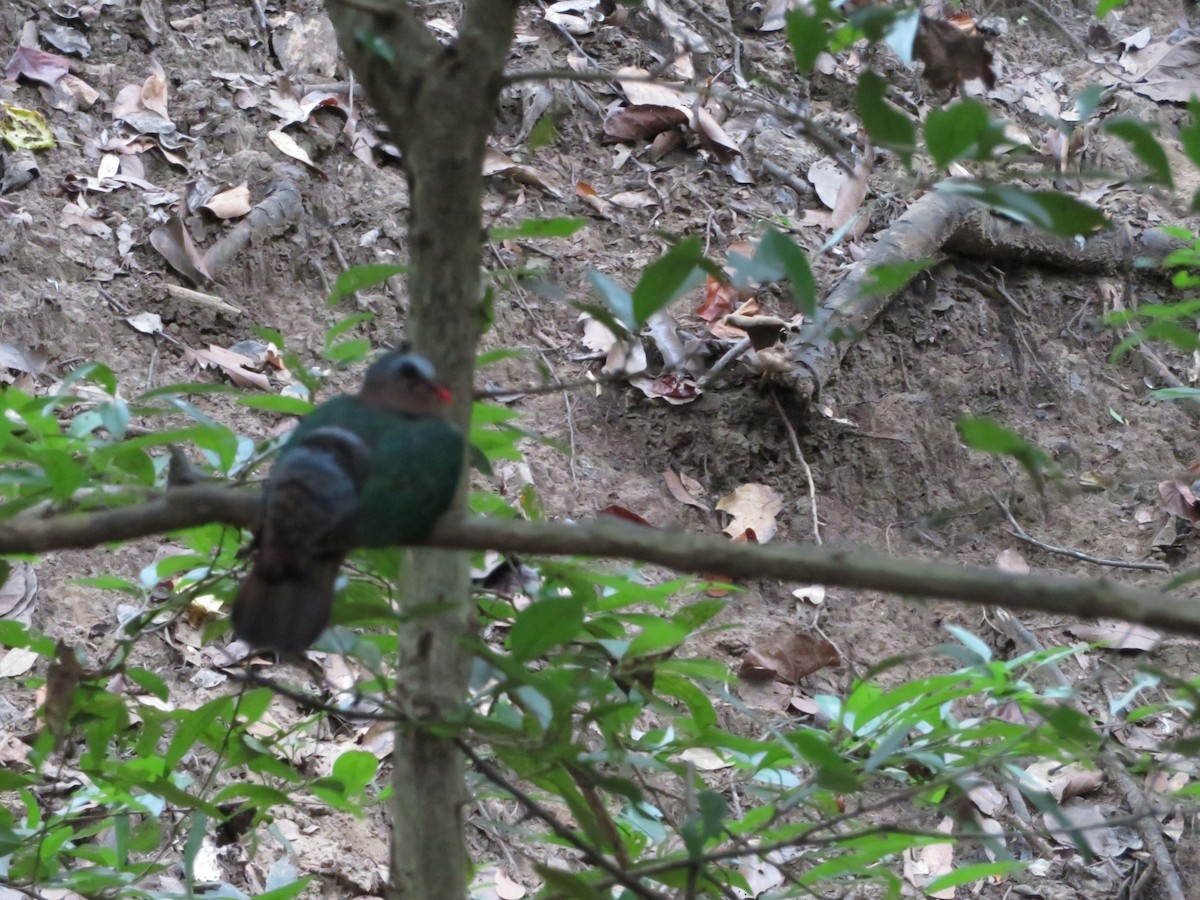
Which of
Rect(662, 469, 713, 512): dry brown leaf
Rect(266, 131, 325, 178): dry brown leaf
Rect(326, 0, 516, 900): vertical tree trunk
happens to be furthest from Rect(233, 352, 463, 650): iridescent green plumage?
Rect(266, 131, 325, 178): dry brown leaf

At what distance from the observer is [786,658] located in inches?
144

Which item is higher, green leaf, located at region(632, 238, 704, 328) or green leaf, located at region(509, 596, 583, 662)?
green leaf, located at region(632, 238, 704, 328)

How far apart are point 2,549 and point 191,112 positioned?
12.3 feet

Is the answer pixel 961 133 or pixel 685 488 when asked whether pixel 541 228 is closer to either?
pixel 961 133

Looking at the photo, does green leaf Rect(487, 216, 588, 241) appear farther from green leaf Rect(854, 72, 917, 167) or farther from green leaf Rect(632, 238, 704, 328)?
green leaf Rect(854, 72, 917, 167)

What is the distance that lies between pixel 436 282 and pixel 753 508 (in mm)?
2636

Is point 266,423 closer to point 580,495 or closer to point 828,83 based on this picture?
point 580,495

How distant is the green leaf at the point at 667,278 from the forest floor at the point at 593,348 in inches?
84.4

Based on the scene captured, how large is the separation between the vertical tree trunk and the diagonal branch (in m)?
0.22

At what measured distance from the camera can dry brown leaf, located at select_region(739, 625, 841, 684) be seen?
12.0ft

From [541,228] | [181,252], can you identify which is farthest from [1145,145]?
[181,252]

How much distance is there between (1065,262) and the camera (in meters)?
5.06

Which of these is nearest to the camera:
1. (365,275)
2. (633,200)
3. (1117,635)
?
(365,275)

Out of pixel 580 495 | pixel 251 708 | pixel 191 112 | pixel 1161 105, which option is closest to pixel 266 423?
pixel 580 495
